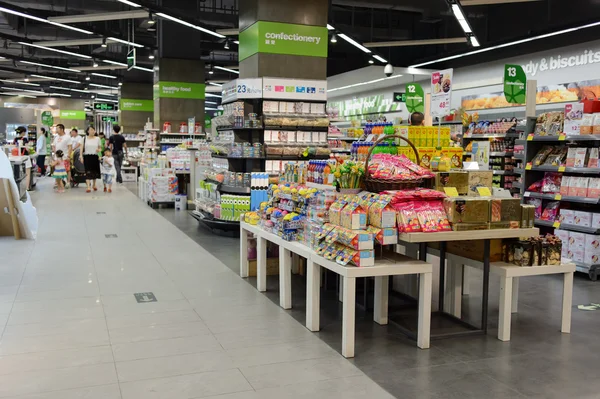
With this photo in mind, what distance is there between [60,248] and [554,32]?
9.42 m

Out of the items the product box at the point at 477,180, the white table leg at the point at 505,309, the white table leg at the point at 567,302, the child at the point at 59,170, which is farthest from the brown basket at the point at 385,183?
the child at the point at 59,170

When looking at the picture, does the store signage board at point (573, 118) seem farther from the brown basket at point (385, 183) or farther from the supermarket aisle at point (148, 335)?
the supermarket aisle at point (148, 335)

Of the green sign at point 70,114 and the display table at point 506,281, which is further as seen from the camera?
the green sign at point 70,114

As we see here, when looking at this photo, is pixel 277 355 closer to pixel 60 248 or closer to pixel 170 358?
pixel 170 358

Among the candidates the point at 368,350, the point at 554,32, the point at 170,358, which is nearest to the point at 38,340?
the point at 170,358

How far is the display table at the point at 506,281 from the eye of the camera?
13.2ft

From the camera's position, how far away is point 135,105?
28.2 metres

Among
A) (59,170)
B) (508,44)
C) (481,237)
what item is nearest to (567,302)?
(481,237)

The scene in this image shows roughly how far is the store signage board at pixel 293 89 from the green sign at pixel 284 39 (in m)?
0.54

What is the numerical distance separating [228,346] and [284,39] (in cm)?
617

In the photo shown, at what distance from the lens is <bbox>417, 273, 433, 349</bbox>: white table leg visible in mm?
3797

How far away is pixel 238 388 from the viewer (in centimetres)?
315

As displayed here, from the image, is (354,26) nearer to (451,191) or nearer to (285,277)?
(285,277)

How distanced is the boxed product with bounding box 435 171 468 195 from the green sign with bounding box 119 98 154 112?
26.1m
